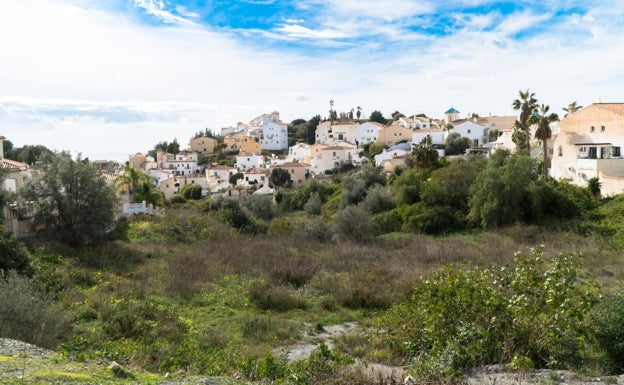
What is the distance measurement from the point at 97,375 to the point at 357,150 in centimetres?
6467

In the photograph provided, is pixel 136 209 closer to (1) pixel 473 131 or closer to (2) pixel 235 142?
(1) pixel 473 131

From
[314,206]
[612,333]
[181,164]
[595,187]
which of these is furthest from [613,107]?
[181,164]

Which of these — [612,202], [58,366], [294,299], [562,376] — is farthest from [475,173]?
[58,366]

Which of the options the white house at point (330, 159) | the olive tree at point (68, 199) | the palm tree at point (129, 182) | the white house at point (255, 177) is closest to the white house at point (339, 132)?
the white house at point (330, 159)

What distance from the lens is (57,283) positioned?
15266 millimetres

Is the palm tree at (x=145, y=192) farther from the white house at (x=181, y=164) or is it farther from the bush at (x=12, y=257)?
the white house at (x=181, y=164)

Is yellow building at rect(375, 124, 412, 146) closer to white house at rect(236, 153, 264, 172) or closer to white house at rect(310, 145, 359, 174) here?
white house at rect(310, 145, 359, 174)

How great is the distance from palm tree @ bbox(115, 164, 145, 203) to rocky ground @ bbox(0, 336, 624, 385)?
27836 millimetres

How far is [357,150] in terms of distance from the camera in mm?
70688

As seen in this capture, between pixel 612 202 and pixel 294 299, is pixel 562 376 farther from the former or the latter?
pixel 612 202

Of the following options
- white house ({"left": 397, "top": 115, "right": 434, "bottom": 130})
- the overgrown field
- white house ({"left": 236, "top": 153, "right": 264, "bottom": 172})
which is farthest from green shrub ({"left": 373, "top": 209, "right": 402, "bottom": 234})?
white house ({"left": 397, "top": 115, "right": 434, "bottom": 130})

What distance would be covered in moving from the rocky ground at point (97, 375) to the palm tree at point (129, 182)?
91.3 feet

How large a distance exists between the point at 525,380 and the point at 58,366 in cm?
729

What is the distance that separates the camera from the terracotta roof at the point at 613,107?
99.4 feet
